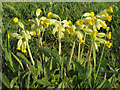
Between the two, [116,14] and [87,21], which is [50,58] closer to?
[87,21]

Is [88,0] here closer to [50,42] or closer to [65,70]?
[50,42]

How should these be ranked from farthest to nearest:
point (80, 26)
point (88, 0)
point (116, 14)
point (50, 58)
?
point (88, 0) → point (116, 14) → point (50, 58) → point (80, 26)

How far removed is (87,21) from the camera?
1396 millimetres

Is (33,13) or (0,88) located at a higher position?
(33,13)

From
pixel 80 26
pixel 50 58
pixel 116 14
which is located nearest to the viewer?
pixel 80 26

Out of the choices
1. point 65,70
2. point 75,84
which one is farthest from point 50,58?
point 75,84

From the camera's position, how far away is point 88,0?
4457 millimetres

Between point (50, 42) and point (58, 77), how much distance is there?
100 cm

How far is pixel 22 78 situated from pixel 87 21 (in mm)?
734

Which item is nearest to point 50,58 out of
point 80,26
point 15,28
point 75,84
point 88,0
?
point 75,84

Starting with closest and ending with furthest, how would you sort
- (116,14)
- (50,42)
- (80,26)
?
1. (80,26)
2. (50,42)
3. (116,14)

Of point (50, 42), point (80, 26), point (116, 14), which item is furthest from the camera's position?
point (116, 14)

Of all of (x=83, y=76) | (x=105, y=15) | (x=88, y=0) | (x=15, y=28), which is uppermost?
(x=88, y=0)

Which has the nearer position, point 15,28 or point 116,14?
point 15,28
